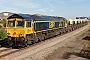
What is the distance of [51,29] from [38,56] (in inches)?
509

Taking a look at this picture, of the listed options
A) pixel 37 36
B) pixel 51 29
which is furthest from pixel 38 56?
pixel 51 29

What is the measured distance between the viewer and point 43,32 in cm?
2442

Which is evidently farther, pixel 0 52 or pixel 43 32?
pixel 43 32

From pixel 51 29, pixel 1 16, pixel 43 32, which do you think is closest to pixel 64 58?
pixel 43 32

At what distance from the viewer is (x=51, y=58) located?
46.9 ft

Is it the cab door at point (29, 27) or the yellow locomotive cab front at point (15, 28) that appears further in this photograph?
the cab door at point (29, 27)

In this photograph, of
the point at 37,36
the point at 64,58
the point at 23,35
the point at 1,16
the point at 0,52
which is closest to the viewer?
the point at 64,58

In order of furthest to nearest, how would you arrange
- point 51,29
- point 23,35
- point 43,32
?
point 51,29
point 43,32
point 23,35

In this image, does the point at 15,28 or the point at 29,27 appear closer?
the point at 15,28

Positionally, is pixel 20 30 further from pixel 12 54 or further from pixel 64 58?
pixel 64 58

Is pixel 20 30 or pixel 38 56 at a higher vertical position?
pixel 20 30

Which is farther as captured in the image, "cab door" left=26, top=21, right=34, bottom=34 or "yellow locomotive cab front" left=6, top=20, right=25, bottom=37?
"cab door" left=26, top=21, right=34, bottom=34

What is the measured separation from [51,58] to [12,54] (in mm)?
3910

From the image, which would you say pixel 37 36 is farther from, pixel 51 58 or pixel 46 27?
pixel 51 58
